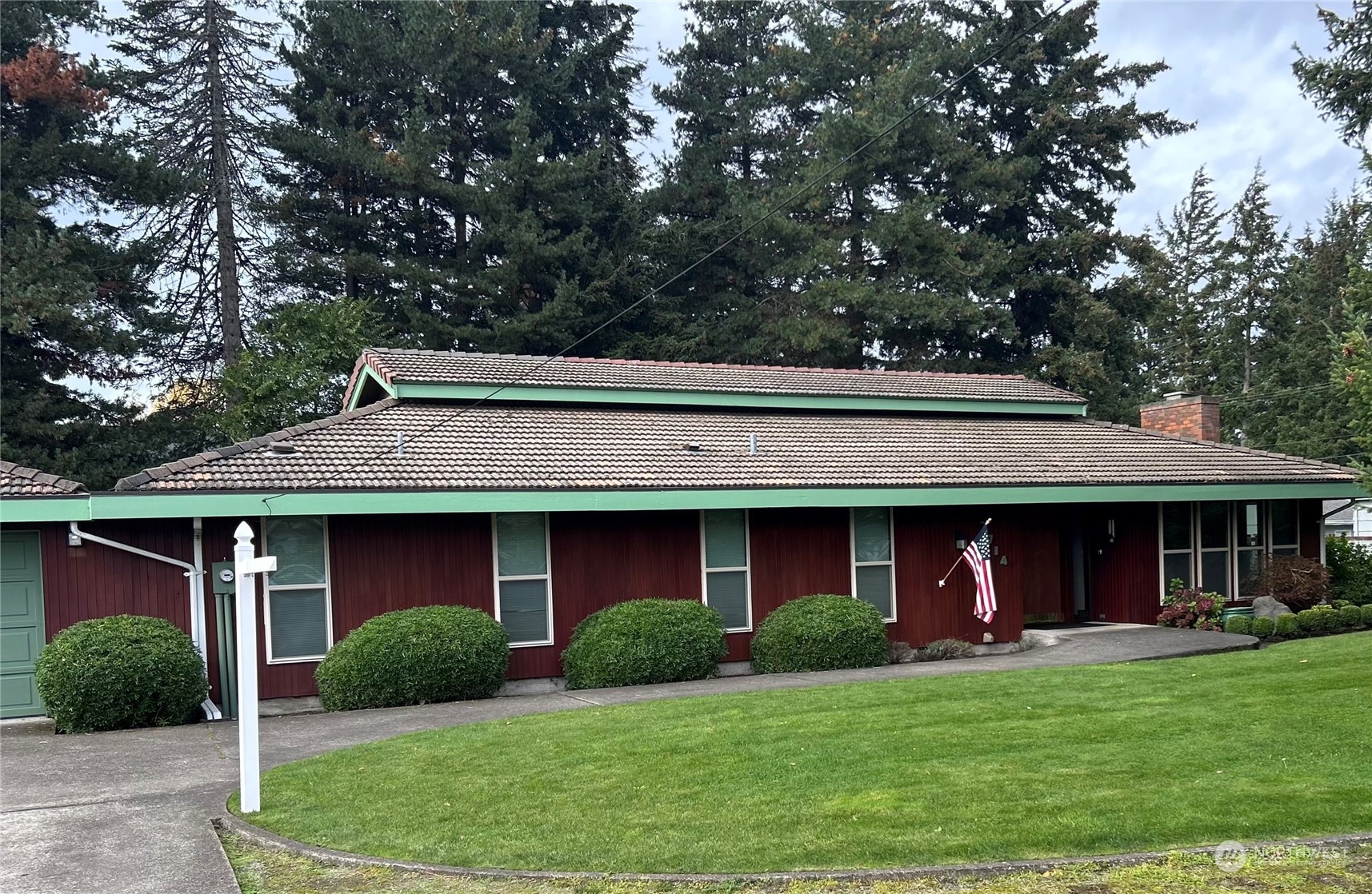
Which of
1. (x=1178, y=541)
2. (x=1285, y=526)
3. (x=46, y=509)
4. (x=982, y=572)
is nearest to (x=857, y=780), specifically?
(x=982, y=572)

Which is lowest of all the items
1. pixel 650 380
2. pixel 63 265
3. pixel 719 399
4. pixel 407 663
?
pixel 407 663

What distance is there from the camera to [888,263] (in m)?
35.4

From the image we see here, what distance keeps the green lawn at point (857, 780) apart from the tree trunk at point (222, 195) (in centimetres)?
2294

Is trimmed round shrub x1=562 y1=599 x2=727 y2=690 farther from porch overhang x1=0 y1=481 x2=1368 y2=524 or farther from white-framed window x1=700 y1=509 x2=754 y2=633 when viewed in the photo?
porch overhang x1=0 y1=481 x2=1368 y2=524

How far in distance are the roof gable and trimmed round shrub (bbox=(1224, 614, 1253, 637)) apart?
584 cm

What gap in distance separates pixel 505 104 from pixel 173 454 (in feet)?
46.8

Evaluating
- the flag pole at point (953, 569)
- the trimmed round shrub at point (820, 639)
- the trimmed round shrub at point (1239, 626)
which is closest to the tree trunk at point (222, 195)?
the trimmed round shrub at point (820, 639)

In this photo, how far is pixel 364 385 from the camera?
18938mm

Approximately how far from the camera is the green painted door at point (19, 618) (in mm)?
12500

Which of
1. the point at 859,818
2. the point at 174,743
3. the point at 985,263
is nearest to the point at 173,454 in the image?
the point at 174,743

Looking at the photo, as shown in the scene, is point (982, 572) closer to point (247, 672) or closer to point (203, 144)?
point (247, 672)

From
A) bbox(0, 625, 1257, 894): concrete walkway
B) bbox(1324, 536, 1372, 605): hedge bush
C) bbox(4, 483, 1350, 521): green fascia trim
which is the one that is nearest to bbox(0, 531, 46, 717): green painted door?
bbox(0, 625, 1257, 894): concrete walkway

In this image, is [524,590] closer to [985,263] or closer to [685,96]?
[985,263]

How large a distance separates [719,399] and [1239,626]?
913 cm
